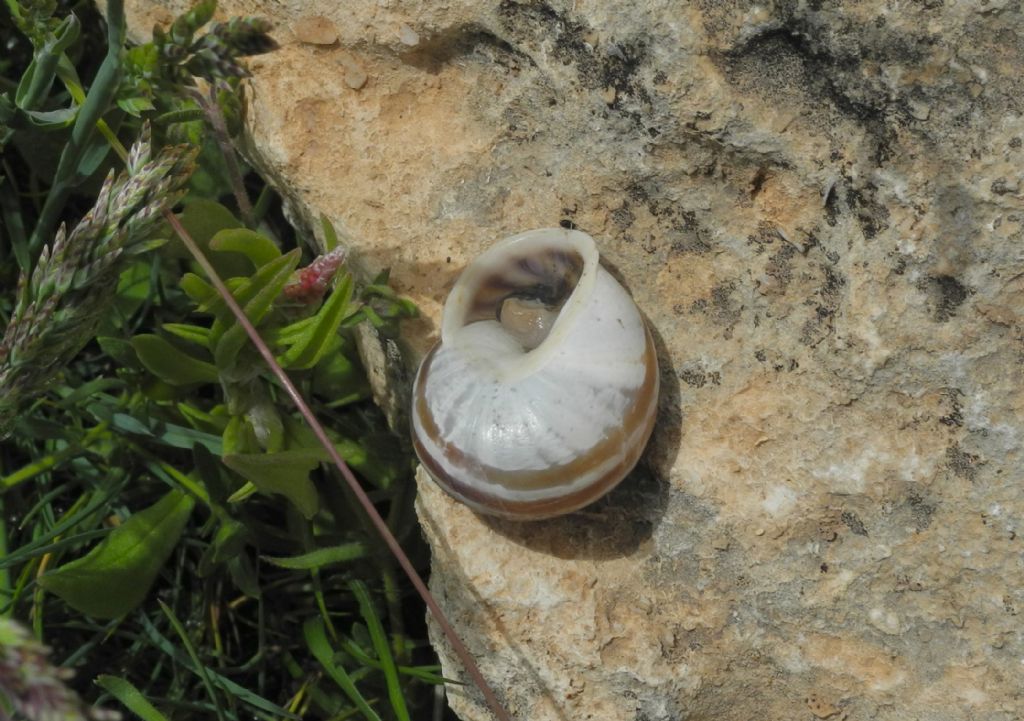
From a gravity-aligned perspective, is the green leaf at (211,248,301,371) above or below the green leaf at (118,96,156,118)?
below

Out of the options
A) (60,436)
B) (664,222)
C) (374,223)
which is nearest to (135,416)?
(60,436)

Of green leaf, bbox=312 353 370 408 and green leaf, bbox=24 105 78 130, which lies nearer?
green leaf, bbox=24 105 78 130

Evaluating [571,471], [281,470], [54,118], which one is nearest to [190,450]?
[281,470]

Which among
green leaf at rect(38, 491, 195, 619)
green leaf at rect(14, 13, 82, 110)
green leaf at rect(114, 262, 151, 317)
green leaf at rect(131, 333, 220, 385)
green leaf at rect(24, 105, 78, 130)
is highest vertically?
green leaf at rect(14, 13, 82, 110)

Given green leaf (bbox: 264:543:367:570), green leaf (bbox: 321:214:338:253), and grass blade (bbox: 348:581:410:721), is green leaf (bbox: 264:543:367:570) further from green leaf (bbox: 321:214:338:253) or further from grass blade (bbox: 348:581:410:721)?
green leaf (bbox: 321:214:338:253)

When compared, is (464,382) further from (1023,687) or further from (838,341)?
(1023,687)

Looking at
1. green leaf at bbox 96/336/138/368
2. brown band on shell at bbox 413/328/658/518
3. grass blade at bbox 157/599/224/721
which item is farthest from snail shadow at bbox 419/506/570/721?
green leaf at bbox 96/336/138/368
